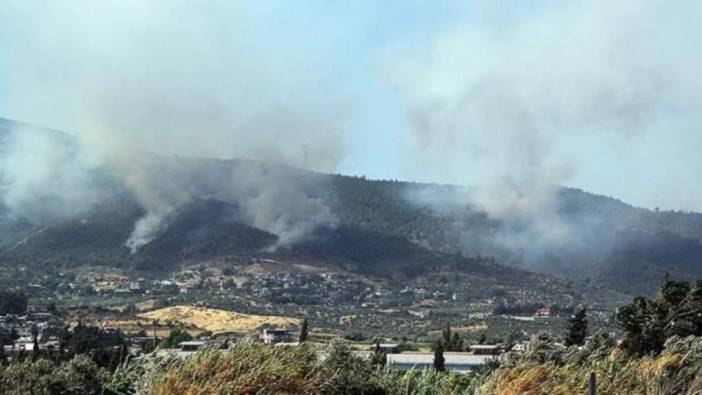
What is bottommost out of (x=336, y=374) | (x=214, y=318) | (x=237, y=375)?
(x=214, y=318)

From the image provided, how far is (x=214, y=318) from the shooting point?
13475 cm

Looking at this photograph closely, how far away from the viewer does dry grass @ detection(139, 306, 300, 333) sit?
128750mm

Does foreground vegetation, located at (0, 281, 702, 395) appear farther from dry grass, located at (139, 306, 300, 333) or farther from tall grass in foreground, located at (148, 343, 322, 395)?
dry grass, located at (139, 306, 300, 333)

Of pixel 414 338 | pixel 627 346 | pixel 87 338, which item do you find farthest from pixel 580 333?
pixel 414 338

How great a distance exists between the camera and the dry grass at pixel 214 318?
422 feet

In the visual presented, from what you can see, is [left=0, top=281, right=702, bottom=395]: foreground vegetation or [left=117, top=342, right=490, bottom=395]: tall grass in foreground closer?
[left=117, top=342, right=490, bottom=395]: tall grass in foreground

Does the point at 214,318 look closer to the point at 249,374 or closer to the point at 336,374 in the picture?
the point at 336,374

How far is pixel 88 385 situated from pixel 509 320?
14016cm

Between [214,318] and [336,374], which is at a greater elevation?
[336,374]

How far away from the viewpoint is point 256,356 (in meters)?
13.6

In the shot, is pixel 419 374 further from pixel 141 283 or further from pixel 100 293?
pixel 141 283

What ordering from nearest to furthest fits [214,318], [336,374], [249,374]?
[249,374], [336,374], [214,318]

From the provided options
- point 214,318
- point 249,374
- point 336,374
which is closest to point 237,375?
point 249,374

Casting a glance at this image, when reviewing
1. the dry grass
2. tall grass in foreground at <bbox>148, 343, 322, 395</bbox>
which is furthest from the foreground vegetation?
the dry grass
